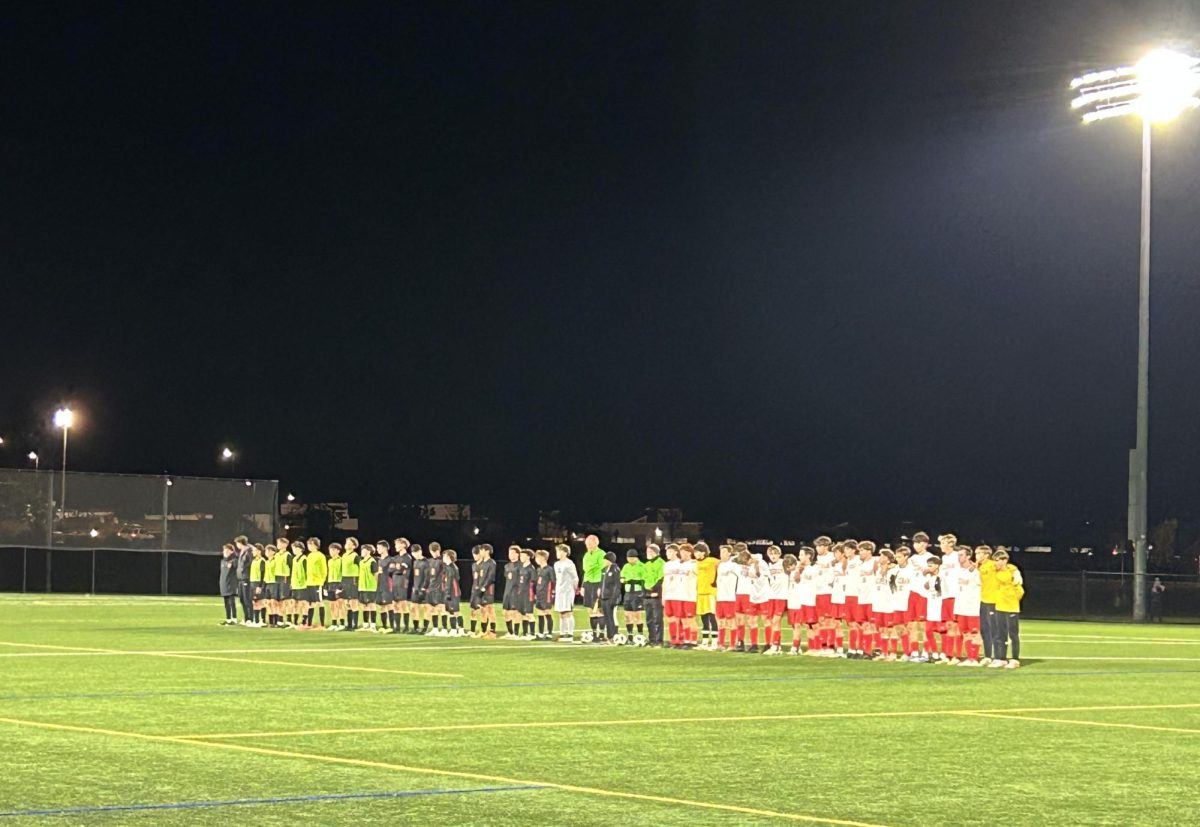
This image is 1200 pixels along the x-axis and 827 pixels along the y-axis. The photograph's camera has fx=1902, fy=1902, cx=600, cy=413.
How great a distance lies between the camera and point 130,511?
52281mm

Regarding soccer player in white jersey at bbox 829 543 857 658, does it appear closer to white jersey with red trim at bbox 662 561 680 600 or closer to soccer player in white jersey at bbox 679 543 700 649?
soccer player in white jersey at bbox 679 543 700 649


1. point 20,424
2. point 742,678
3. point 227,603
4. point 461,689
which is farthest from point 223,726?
point 20,424

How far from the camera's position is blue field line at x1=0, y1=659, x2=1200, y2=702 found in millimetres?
16734

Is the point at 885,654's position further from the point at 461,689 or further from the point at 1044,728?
the point at 1044,728

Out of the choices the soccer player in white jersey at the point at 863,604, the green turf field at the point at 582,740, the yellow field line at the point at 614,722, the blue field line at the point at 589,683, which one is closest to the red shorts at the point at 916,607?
the soccer player in white jersey at the point at 863,604

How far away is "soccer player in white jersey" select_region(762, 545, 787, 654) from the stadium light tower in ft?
57.2

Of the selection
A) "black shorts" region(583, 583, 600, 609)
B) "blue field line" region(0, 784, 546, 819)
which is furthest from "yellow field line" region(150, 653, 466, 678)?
"blue field line" region(0, 784, 546, 819)

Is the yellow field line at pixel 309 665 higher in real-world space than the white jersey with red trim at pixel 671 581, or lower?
lower

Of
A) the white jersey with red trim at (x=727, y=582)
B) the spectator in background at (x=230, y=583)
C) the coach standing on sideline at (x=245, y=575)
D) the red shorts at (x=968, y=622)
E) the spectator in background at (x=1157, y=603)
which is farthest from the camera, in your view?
the spectator in background at (x=1157, y=603)

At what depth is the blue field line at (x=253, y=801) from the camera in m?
9.38

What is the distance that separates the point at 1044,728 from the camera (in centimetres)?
1457

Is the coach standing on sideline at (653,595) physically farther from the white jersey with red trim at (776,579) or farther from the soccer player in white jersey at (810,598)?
the soccer player in white jersey at (810,598)

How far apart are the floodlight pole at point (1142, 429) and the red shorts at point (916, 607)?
18.3m

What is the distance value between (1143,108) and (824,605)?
18.3 m
